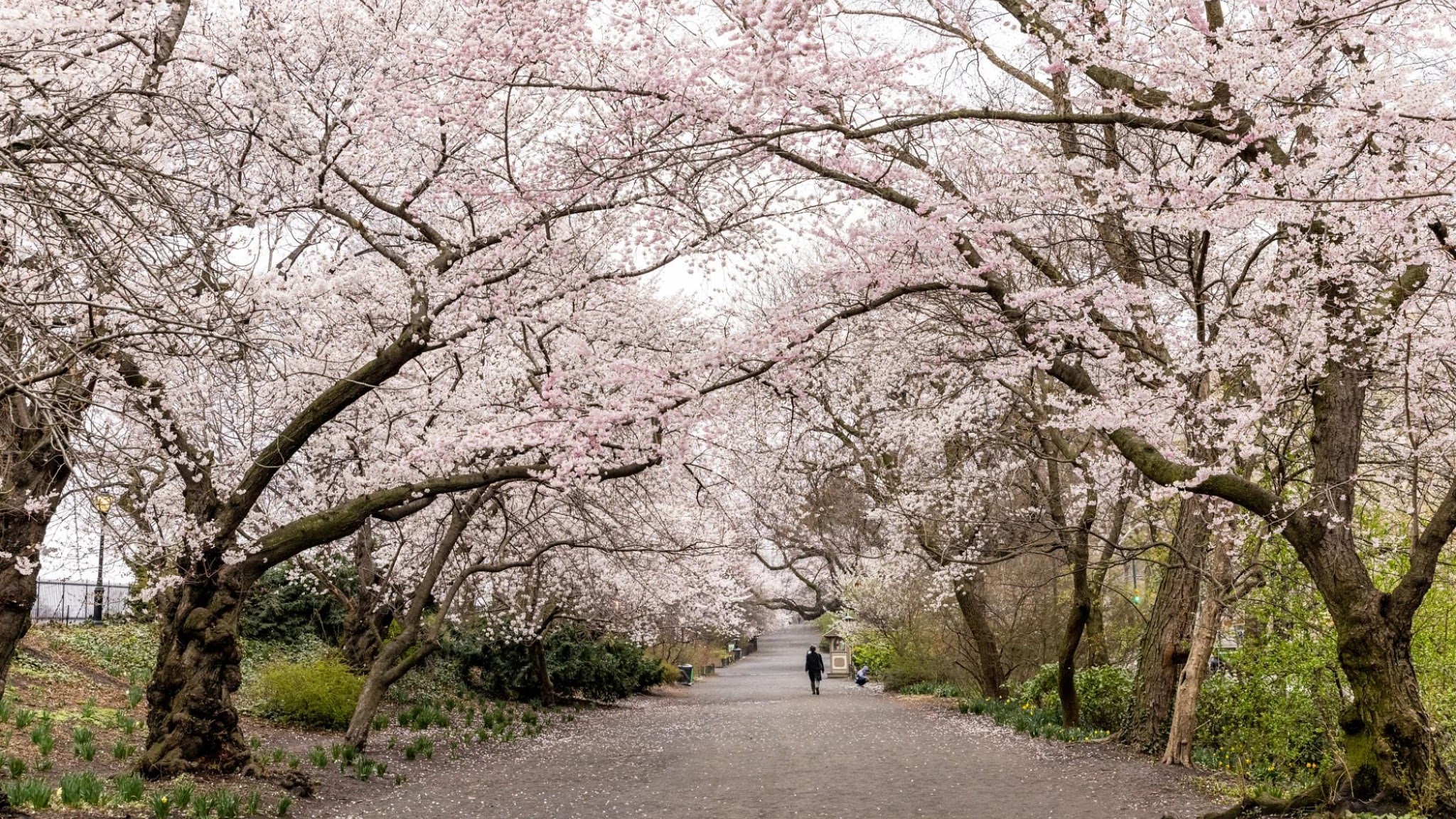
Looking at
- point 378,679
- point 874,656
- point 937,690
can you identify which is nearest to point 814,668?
point 937,690

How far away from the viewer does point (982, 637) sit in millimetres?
17828

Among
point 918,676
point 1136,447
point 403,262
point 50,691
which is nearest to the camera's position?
point 1136,447

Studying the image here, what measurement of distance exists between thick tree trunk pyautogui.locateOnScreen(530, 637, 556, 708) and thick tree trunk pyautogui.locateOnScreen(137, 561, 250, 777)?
9543 millimetres

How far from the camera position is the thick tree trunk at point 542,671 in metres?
18.5

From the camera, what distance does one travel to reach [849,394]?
56.8 feet

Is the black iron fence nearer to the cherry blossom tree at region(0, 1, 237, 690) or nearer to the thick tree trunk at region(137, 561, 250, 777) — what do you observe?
the thick tree trunk at region(137, 561, 250, 777)

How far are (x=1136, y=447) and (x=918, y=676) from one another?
637 inches

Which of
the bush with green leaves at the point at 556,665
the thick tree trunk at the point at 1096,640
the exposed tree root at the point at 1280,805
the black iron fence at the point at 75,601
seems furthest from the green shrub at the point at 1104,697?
the black iron fence at the point at 75,601

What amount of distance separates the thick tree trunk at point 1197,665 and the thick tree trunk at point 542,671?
1089 cm

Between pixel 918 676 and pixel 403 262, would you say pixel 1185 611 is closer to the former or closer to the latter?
pixel 403 262

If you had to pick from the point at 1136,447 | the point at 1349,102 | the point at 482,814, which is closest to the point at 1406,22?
the point at 1349,102

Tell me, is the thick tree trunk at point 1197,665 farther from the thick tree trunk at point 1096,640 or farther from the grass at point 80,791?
the grass at point 80,791

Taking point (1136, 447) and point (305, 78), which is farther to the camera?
point (305, 78)

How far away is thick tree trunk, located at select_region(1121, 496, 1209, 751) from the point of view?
1108 centimetres
